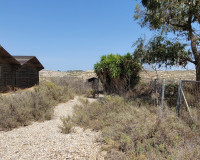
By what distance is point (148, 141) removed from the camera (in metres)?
3.21

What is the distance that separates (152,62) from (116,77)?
12.6 ft

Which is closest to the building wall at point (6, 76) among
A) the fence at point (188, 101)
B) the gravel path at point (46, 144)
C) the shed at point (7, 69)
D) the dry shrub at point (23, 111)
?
the shed at point (7, 69)

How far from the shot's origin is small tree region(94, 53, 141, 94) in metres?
10.8

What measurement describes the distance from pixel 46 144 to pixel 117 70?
8.36 m

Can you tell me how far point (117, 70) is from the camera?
11.0 m

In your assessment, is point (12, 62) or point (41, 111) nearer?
point (41, 111)

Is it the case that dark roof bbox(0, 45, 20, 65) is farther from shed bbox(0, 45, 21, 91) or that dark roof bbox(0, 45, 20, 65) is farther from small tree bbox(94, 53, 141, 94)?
small tree bbox(94, 53, 141, 94)

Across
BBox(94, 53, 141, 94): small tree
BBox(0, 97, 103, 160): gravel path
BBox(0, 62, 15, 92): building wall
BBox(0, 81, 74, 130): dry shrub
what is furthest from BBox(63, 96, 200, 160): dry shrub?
BBox(0, 62, 15, 92): building wall

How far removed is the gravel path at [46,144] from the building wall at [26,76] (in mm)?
12619

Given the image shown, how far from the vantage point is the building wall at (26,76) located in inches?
604

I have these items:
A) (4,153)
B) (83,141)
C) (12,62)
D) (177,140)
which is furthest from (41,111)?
(12,62)

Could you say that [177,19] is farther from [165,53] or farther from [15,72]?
[15,72]

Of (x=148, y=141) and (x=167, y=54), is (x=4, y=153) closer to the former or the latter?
(x=148, y=141)

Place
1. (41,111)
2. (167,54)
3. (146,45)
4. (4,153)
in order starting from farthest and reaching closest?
(146,45)
(167,54)
(41,111)
(4,153)
